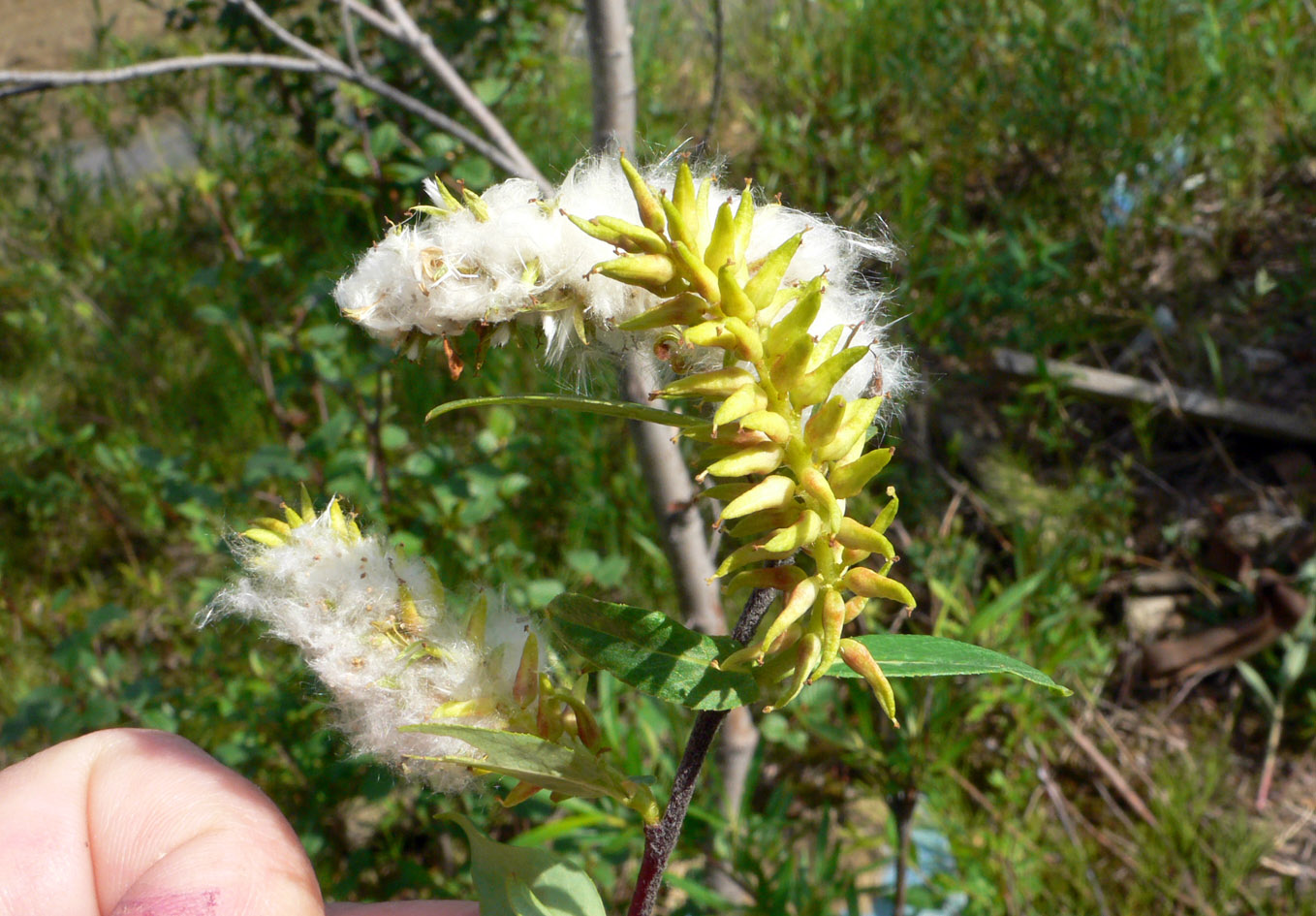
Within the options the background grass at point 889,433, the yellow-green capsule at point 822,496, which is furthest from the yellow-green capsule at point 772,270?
the background grass at point 889,433

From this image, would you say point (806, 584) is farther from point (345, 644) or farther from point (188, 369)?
point (188, 369)

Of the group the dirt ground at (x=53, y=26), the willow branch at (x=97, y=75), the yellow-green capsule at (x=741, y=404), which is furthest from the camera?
the dirt ground at (x=53, y=26)

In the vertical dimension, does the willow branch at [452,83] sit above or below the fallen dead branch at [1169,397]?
above

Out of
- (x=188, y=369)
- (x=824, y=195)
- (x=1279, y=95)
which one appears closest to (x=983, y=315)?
(x=824, y=195)

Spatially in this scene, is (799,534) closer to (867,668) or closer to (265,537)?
(867,668)

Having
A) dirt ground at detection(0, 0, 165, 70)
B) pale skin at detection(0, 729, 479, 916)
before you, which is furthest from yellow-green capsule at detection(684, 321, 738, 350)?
dirt ground at detection(0, 0, 165, 70)

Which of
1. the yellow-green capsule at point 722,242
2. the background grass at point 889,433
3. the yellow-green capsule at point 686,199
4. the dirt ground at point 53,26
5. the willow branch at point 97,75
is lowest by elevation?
the background grass at point 889,433

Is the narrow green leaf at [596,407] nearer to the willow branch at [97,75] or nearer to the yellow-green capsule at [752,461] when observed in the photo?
the yellow-green capsule at [752,461]

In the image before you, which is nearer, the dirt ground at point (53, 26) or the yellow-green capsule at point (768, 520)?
the yellow-green capsule at point (768, 520)
